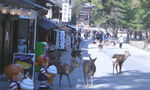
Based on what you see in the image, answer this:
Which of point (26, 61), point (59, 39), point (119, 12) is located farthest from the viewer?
point (119, 12)

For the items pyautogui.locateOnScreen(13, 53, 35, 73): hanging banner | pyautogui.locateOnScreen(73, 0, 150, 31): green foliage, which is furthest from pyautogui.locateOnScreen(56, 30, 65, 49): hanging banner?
pyautogui.locateOnScreen(73, 0, 150, 31): green foliage

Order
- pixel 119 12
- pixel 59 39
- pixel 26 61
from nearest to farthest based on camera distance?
pixel 26 61 < pixel 59 39 < pixel 119 12

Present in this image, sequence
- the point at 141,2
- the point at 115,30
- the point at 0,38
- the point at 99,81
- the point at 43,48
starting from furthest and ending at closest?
the point at 115,30, the point at 141,2, the point at 43,48, the point at 99,81, the point at 0,38

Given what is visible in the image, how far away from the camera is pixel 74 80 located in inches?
455

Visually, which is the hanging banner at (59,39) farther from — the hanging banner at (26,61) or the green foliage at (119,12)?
Answer: the green foliage at (119,12)

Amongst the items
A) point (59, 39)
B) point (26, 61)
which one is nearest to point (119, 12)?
point (59, 39)

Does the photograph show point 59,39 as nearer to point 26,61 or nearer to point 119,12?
point 26,61

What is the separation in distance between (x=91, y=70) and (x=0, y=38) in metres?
4.03

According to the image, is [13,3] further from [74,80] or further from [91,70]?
[74,80]

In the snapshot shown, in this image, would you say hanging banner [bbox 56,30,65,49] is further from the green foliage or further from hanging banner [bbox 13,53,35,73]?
the green foliage

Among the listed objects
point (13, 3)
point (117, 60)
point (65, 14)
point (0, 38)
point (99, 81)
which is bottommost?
point (99, 81)

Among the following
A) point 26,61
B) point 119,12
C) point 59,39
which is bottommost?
point 26,61

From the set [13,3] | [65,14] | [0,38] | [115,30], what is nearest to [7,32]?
[0,38]

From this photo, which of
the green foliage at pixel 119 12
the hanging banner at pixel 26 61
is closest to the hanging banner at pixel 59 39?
the hanging banner at pixel 26 61
